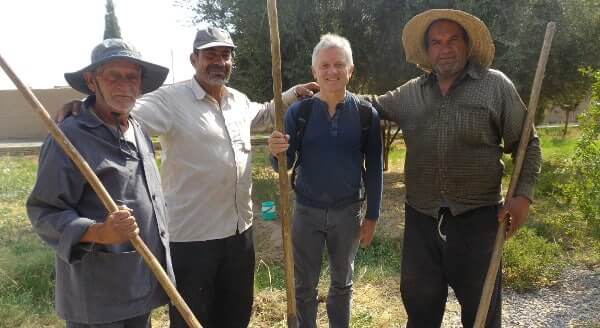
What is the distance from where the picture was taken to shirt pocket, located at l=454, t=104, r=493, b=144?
8.40ft

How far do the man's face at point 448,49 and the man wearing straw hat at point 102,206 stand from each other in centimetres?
158

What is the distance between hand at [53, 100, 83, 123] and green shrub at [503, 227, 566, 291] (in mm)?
4431

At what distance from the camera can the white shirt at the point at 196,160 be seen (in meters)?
2.58

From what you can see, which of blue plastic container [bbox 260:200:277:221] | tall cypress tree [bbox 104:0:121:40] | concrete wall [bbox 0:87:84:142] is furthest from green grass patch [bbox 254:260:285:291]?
tall cypress tree [bbox 104:0:121:40]

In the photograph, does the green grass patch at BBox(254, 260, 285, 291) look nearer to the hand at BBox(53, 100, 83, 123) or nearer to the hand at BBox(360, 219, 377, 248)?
the hand at BBox(360, 219, 377, 248)

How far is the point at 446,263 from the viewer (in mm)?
2725

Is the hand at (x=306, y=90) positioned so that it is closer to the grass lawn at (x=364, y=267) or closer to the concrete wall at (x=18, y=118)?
the grass lawn at (x=364, y=267)

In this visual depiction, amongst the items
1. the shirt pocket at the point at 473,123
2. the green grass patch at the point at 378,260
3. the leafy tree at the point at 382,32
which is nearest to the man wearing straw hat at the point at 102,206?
the shirt pocket at the point at 473,123

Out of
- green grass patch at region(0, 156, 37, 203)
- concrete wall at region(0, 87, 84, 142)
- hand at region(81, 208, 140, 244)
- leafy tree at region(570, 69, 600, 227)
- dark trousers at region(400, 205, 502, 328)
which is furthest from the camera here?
concrete wall at region(0, 87, 84, 142)

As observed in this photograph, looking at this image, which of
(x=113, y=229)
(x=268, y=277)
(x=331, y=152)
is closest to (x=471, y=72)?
(x=331, y=152)

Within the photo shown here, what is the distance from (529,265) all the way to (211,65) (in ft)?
13.0

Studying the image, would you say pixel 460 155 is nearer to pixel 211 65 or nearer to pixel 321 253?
pixel 321 253

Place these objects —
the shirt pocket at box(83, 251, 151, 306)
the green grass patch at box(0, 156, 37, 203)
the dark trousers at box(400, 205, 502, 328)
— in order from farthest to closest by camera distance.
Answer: the green grass patch at box(0, 156, 37, 203) → the dark trousers at box(400, 205, 502, 328) → the shirt pocket at box(83, 251, 151, 306)

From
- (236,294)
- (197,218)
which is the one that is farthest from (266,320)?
(197,218)
